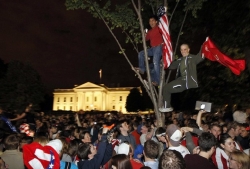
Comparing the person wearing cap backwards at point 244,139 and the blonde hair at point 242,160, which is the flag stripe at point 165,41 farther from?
the person wearing cap backwards at point 244,139

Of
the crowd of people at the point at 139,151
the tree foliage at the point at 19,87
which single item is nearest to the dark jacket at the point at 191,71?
the crowd of people at the point at 139,151

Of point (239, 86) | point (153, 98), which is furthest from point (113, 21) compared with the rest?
point (239, 86)

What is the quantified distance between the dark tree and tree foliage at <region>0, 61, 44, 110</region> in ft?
203

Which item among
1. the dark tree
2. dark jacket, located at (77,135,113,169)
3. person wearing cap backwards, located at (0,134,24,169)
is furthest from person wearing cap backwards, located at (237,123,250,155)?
the dark tree

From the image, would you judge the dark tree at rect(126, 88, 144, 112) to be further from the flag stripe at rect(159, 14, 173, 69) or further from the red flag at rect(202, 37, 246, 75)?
the flag stripe at rect(159, 14, 173, 69)

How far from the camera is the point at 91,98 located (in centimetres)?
12181

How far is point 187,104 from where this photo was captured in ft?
174

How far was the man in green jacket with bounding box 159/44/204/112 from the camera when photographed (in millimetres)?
6969

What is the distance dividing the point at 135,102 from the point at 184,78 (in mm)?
98012

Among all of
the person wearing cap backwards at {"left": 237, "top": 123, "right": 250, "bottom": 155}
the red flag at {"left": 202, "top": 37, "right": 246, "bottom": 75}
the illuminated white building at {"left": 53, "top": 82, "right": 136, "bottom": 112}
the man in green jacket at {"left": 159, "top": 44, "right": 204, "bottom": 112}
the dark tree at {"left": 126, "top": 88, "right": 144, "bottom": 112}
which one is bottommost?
the person wearing cap backwards at {"left": 237, "top": 123, "right": 250, "bottom": 155}

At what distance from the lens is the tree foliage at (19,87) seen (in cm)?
2610

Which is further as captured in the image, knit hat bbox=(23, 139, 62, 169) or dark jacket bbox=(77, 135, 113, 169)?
dark jacket bbox=(77, 135, 113, 169)

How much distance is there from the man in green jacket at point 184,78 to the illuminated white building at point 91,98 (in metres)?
114

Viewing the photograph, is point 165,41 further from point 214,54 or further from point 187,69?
point 214,54
